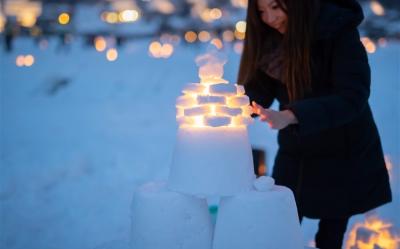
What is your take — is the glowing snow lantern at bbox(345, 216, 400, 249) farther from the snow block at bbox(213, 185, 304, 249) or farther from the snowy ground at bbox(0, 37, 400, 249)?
the snow block at bbox(213, 185, 304, 249)

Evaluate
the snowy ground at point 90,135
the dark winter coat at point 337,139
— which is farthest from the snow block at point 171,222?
the snowy ground at point 90,135

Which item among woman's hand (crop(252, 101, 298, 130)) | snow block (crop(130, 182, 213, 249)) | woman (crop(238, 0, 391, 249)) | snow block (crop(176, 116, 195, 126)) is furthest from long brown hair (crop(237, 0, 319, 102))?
snow block (crop(130, 182, 213, 249))

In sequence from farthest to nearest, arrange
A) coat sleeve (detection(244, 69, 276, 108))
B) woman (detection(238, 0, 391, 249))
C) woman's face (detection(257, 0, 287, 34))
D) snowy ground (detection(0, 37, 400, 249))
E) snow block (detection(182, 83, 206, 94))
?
snowy ground (detection(0, 37, 400, 249)), coat sleeve (detection(244, 69, 276, 108)), woman's face (detection(257, 0, 287, 34)), woman (detection(238, 0, 391, 249)), snow block (detection(182, 83, 206, 94))

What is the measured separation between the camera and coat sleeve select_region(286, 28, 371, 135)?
5.53 ft

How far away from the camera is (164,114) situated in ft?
20.7

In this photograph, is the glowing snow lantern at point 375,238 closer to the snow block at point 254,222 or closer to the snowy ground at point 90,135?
the snowy ground at point 90,135

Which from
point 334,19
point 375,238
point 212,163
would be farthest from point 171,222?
point 375,238

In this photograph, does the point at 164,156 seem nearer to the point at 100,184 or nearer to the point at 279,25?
the point at 100,184

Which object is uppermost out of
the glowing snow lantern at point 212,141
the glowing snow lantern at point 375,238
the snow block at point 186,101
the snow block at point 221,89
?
the snow block at point 221,89

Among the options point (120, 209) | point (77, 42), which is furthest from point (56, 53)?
point (120, 209)

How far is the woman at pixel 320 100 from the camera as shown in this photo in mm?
1793

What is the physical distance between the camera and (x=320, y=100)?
1.73 metres

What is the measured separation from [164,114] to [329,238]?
4327 mm

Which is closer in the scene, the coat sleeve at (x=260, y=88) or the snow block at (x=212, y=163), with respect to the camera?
the snow block at (x=212, y=163)
